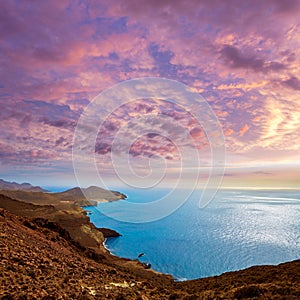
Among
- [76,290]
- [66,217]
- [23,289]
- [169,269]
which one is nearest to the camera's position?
[23,289]

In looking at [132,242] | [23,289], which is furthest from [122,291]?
[132,242]

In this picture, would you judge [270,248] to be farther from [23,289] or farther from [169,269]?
[23,289]

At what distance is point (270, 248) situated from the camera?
93750mm

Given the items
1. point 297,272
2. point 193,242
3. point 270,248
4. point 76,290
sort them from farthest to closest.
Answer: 1. point 193,242
2. point 270,248
3. point 297,272
4. point 76,290

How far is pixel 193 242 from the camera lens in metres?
104

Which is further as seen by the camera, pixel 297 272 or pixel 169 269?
pixel 169 269

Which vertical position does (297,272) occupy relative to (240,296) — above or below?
above

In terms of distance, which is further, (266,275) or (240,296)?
(266,275)

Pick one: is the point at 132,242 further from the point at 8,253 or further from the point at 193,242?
the point at 8,253

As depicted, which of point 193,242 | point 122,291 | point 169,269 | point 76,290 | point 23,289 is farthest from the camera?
point 193,242

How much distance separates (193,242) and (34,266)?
9635 centimetres

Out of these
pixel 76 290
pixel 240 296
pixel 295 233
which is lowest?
pixel 76 290

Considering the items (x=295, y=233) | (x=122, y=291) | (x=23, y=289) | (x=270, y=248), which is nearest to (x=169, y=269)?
(x=270, y=248)

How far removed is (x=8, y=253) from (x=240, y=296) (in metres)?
20.3
